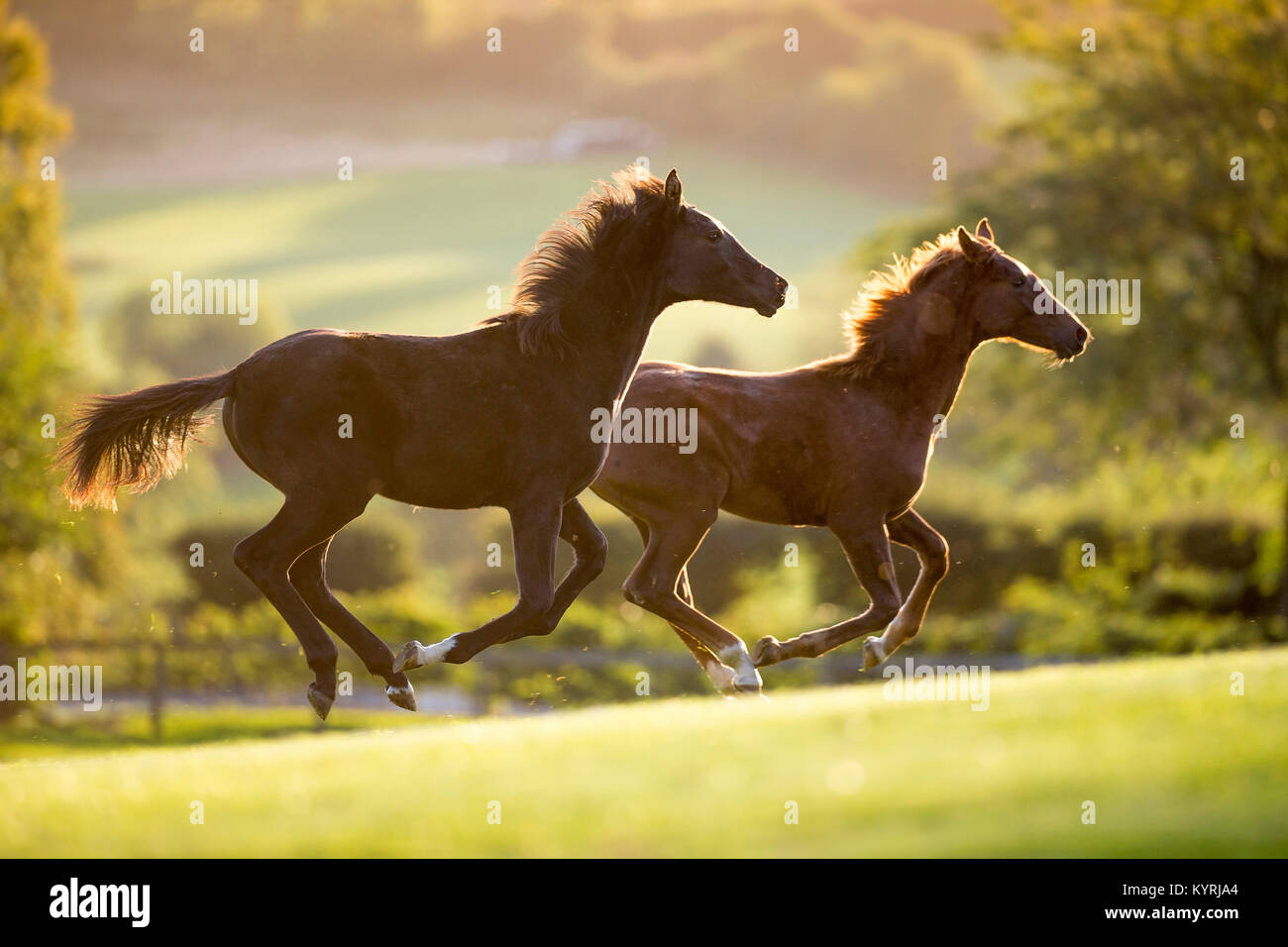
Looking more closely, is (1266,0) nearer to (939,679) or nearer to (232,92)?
(939,679)

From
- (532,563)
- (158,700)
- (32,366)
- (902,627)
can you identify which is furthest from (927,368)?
(32,366)

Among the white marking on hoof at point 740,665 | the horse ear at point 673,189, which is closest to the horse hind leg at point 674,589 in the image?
the white marking on hoof at point 740,665

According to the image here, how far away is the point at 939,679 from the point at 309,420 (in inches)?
205

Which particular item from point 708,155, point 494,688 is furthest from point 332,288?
point 494,688

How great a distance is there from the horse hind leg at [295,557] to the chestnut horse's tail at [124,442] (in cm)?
67

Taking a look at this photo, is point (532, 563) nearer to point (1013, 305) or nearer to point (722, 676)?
point (722, 676)

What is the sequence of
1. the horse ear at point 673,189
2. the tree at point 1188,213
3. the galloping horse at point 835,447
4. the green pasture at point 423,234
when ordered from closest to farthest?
1. the horse ear at point 673,189
2. the galloping horse at point 835,447
3. the tree at point 1188,213
4. the green pasture at point 423,234

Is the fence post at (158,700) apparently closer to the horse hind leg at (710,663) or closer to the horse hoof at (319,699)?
the horse hind leg at (710,663)

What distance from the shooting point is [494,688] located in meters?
17.1

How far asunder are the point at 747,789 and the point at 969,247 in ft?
11.5

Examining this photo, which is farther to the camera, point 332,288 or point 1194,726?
point 332,288

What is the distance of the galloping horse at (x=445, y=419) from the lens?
5.83m

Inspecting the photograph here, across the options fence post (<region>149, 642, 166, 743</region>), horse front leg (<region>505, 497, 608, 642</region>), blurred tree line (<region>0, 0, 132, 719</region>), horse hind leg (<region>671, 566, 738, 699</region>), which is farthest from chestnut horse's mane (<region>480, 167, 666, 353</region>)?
blurred tree line (<region>0, 0, 132, 719</region>)
